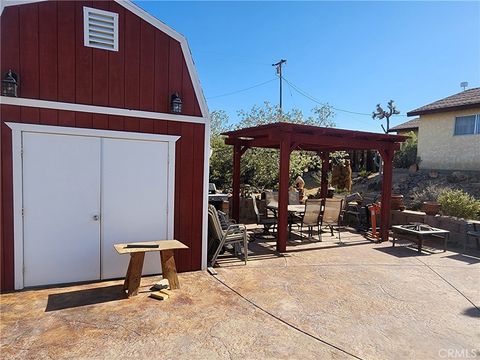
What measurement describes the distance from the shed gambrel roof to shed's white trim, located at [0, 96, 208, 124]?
12.5 m

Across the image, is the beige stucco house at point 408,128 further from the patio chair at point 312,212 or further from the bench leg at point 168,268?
the bench leg at point 168,268

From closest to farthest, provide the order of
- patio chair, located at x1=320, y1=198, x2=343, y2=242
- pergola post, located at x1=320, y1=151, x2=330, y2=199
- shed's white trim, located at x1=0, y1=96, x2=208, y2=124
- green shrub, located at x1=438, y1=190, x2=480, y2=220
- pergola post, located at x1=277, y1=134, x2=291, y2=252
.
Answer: shed's white trim, located at x1=0, y1=96, x2=208, y2=124, pergola post, located at x1=277, y1=134, x2=291, y2=252, patio chair, located at x1=320, y1=198, x2=343, y2=242, green shrub, located at x1=438, y1=190, x2=480, y2=220, pergola post, located at x1=320, y1=151, x2=330, y2=199

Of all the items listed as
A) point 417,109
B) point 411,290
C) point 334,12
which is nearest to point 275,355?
point 411,290

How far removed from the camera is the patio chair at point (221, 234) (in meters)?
5.22

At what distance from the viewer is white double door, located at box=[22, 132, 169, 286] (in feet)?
12.9

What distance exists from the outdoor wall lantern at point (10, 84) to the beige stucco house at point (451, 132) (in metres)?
14.6

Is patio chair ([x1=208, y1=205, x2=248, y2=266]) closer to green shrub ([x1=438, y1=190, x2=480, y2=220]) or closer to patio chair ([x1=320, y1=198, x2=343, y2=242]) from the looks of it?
patio chair ([x1=320, y1=198, x2=343, y2=242])

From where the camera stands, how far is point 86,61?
4.08m

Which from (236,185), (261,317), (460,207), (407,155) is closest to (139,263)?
(261,317)

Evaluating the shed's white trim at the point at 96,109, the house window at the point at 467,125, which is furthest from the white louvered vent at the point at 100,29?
the house window at the point at 467,125

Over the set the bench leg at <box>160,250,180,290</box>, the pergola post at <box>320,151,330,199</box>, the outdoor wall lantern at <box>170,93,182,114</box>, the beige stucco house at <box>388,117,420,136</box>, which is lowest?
the bench leg at <box>160,250,180,290</box>

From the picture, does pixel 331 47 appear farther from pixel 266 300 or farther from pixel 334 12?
pixel 266 300

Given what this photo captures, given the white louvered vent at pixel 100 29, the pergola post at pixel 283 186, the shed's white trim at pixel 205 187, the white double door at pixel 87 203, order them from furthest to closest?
the pergola post at pixel 283 186, the shed's white trim at pixel 205 187, the white louvered vent at pixel 100 29, the white double door at pixel 87 203

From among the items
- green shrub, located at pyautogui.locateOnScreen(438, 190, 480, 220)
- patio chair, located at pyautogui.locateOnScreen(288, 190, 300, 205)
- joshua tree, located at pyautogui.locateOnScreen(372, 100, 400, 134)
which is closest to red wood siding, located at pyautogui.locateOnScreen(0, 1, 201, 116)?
patio chair, located at pyautogui.locateOnScreen(288, 190, 300, 205)
